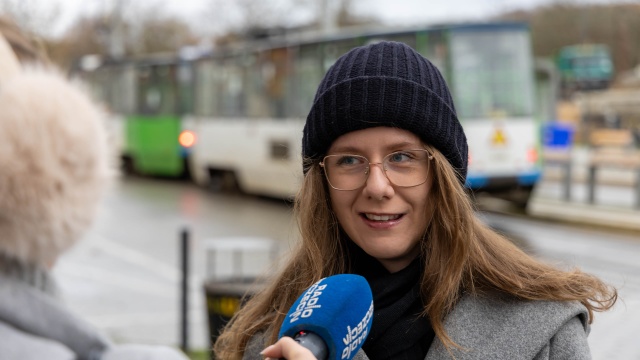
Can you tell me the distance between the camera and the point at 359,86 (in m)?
2.21

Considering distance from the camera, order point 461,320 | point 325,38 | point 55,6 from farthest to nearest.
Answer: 1. point 325,38
2. point 55,6
3. point 461,320

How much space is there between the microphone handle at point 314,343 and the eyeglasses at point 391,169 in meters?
0.57

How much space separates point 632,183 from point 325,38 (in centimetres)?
885

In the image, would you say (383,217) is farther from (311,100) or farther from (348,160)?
(311,100)

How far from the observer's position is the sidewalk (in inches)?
623

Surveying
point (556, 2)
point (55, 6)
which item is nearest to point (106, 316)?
point (55, 6)

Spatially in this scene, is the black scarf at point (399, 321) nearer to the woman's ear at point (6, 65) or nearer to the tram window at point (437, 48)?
the woman's ear at point (6, 65)

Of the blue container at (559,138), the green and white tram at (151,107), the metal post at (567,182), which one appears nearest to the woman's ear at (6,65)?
the metal post at (567,182)

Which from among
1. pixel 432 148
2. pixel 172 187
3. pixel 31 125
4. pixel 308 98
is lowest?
pixel 172 187

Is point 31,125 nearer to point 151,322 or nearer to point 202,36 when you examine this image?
point 151,322

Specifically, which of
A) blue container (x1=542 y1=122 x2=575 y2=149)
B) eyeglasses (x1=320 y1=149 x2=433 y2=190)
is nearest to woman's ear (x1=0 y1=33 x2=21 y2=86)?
eyeglasses (x1=320 y1=149 x2=433 y2=190)

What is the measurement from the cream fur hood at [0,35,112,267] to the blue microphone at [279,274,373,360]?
426 mm

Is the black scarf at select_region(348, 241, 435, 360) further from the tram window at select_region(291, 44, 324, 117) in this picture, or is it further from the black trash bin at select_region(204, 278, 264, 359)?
the tram window at select_region(291, 44, 324, 117)

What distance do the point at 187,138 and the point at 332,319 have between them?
21781 mm
